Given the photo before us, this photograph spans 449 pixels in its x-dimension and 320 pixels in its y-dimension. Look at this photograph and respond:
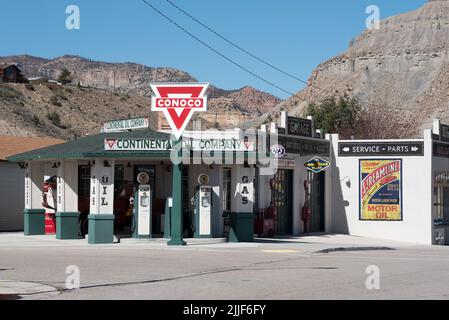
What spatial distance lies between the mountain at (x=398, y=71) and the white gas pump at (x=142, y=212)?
75.7 meters

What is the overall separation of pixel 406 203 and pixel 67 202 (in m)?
15.0

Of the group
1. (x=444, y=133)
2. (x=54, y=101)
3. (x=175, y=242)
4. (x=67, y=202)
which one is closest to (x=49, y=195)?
(x=67, y=202)

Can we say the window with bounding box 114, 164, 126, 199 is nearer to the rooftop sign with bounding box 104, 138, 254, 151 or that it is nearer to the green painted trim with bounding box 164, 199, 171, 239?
the green painted trim with bounding box 164, 199, 171, 239

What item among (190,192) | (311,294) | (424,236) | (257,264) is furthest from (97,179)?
(424,236)

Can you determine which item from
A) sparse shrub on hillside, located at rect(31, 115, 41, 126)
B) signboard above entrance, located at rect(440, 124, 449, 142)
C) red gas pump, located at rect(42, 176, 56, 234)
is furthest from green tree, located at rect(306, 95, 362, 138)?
red gas pump, located at rect(42, 176, 56, 234)

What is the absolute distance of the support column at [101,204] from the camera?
25.6 m

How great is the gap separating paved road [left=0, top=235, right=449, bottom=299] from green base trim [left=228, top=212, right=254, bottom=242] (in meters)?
1.29

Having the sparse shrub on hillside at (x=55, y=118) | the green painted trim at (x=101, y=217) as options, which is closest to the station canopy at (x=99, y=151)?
the green painted trim at (x=101, y=217)

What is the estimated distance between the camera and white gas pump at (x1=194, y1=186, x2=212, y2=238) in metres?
26.8

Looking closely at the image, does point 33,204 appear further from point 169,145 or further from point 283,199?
point 283,199

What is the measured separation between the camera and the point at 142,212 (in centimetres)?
2619

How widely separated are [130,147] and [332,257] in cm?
727
